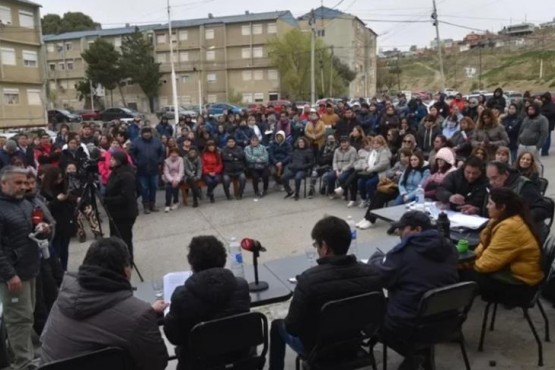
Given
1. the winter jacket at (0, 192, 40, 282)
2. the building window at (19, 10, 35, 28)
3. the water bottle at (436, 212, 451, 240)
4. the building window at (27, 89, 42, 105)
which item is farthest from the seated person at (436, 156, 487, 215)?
the building window at (19, 10, 35, 28)

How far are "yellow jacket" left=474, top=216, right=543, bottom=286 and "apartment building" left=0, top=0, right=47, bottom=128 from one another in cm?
3617

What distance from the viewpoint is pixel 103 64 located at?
162ft

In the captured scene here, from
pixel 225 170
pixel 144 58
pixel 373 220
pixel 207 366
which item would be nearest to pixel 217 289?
pixel 207 366

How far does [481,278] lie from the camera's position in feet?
13.3

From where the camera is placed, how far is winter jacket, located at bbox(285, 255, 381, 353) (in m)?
2.96

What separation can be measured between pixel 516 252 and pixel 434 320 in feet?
3.44

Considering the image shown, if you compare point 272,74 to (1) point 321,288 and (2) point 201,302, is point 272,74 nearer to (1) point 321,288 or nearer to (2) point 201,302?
(1) point 321,288

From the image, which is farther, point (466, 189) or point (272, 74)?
point (272, 74)

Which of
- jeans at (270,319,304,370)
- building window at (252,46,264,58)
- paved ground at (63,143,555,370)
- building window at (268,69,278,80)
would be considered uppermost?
building window at (252,46,264,58)

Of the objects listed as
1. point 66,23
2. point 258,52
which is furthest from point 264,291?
point 66,23

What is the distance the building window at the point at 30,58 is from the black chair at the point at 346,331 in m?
38.7

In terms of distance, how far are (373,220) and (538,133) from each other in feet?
15.4

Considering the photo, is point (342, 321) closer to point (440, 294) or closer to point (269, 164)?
point (440, 294)

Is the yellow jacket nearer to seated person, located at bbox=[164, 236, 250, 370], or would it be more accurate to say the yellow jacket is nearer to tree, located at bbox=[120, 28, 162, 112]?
seated person, located at bbox=[164, 236, 250, 370]
